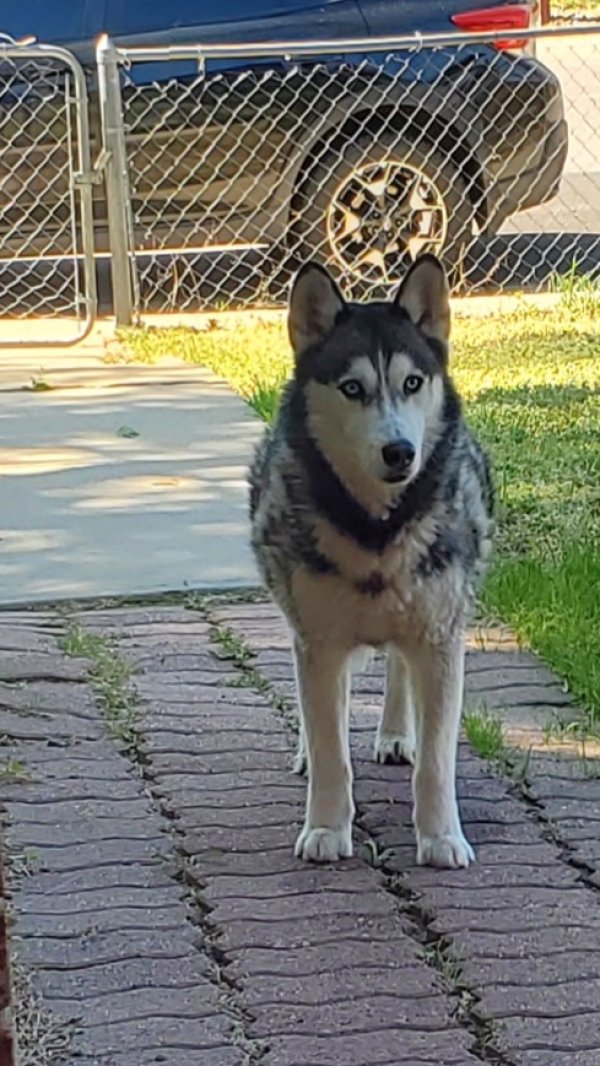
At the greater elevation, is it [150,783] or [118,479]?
[150,783]

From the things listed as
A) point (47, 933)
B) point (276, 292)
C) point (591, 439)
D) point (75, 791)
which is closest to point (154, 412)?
point (591, 439)

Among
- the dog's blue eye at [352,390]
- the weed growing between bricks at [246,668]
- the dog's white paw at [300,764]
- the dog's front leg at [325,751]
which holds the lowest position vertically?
the weed growing between bricks at [246,668]

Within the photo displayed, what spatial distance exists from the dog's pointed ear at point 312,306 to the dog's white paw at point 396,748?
3.29 feet

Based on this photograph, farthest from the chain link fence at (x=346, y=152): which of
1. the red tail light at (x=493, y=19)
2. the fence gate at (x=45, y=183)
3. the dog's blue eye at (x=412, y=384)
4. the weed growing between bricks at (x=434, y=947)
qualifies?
the dog's blue eye at (x=412, y=384)

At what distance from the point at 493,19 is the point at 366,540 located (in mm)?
6507

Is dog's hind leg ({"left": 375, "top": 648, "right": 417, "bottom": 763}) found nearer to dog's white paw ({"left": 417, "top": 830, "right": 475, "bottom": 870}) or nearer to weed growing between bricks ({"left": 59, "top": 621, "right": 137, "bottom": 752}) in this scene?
dog's white paw ({"left": 417, "top": 830, "right": 475, "bottom": 870})

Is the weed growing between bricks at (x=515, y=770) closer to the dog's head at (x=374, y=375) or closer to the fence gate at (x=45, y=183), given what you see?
the dog's head at (x=374, y=375)

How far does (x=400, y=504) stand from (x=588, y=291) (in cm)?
614

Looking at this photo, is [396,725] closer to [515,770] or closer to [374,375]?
[515,770]

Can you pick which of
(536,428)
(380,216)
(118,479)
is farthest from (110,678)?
(380,216)

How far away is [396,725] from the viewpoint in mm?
4316

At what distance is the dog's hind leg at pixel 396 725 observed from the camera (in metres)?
4.29

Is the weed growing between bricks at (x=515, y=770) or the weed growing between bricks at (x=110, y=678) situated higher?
the weed growing between bricks at (x=515, y=770)

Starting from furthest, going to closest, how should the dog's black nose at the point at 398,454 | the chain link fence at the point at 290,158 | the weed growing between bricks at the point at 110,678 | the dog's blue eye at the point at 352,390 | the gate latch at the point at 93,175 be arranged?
the chain link fence at the point at 290,158 < the gate latch at the point at 93,175 < the weed growing between bricks at the point at 110,678 < the dog's blue eye at the point at 352,390 < the dog's black nose at the point at 398,454
